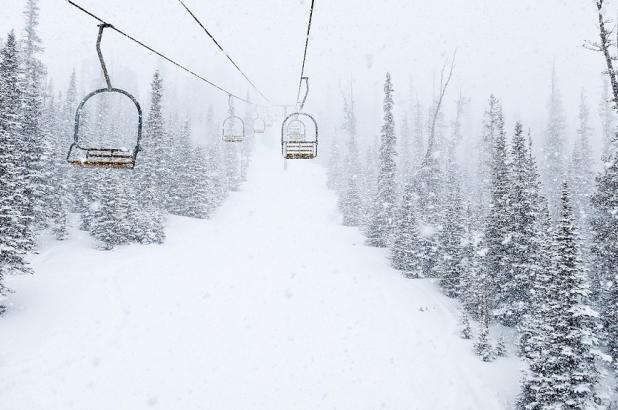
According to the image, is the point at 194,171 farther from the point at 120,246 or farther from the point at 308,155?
the point at 308,155

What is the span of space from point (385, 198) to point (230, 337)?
22674 mm

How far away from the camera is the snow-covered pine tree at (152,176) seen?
30891mm

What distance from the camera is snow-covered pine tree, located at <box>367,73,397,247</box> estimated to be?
3566cm

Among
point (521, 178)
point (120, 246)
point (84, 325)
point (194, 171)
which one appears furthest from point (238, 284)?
point (194, 171)

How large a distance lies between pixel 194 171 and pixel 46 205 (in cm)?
1587

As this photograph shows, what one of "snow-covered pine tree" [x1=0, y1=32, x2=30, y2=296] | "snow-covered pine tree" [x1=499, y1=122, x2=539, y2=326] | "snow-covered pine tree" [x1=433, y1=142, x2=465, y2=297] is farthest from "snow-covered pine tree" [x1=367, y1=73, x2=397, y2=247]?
"snow-covered pine tree" [x1=0, y1=32, x2=30, y2=296]

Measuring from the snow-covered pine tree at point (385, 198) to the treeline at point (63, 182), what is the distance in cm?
1808

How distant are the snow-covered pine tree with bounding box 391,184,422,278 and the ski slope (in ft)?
4.33

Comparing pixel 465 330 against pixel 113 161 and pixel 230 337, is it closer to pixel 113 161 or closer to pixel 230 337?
pixel 230 337

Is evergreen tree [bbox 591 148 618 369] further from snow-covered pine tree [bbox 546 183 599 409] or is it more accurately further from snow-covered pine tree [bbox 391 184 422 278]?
snow-covered pine tree [bbox 391 184 422 278]

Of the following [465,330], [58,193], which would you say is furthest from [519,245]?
[58,193]

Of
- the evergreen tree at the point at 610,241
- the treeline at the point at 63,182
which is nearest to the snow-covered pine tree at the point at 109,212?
the treeline at the point at 63,182

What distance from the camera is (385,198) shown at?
36188 mm

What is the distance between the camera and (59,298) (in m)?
19.0
